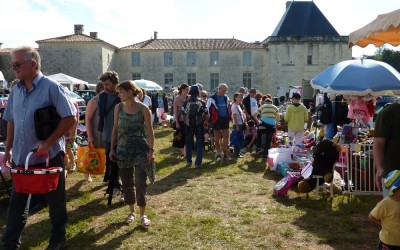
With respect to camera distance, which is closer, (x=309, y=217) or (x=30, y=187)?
(x=30, y=187)

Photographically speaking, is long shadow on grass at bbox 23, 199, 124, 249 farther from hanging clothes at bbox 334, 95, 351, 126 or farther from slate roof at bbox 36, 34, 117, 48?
slate roof at bbox 36, 34, 117, 48

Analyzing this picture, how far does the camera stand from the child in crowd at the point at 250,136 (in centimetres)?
1091

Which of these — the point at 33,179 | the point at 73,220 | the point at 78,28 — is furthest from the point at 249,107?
the point at 78,28

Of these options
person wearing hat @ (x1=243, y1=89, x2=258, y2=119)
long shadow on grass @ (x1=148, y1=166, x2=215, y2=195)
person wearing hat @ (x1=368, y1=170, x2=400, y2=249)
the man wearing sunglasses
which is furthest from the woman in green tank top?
person wearing hat @ (x1=243, y1=89, x2=258, y2=119)

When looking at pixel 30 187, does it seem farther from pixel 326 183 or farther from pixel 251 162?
pixel 251 162

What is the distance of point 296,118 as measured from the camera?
903cm

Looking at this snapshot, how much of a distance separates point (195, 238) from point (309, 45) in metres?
43.1

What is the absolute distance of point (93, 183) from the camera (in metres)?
7.05

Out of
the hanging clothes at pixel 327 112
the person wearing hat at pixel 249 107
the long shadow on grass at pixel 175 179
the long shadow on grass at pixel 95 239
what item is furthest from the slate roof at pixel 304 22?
the long shadow on grass at pixel 95 239

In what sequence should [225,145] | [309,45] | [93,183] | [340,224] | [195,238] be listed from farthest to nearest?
[309,45] < [225,145] < [93,183] < [340,224] < [195,238]

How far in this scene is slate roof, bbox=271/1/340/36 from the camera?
44.9 meters

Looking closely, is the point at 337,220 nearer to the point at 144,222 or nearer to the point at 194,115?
the point at 144,222

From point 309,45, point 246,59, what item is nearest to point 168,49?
point 246,59

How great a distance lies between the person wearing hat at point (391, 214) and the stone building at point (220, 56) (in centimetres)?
4261
